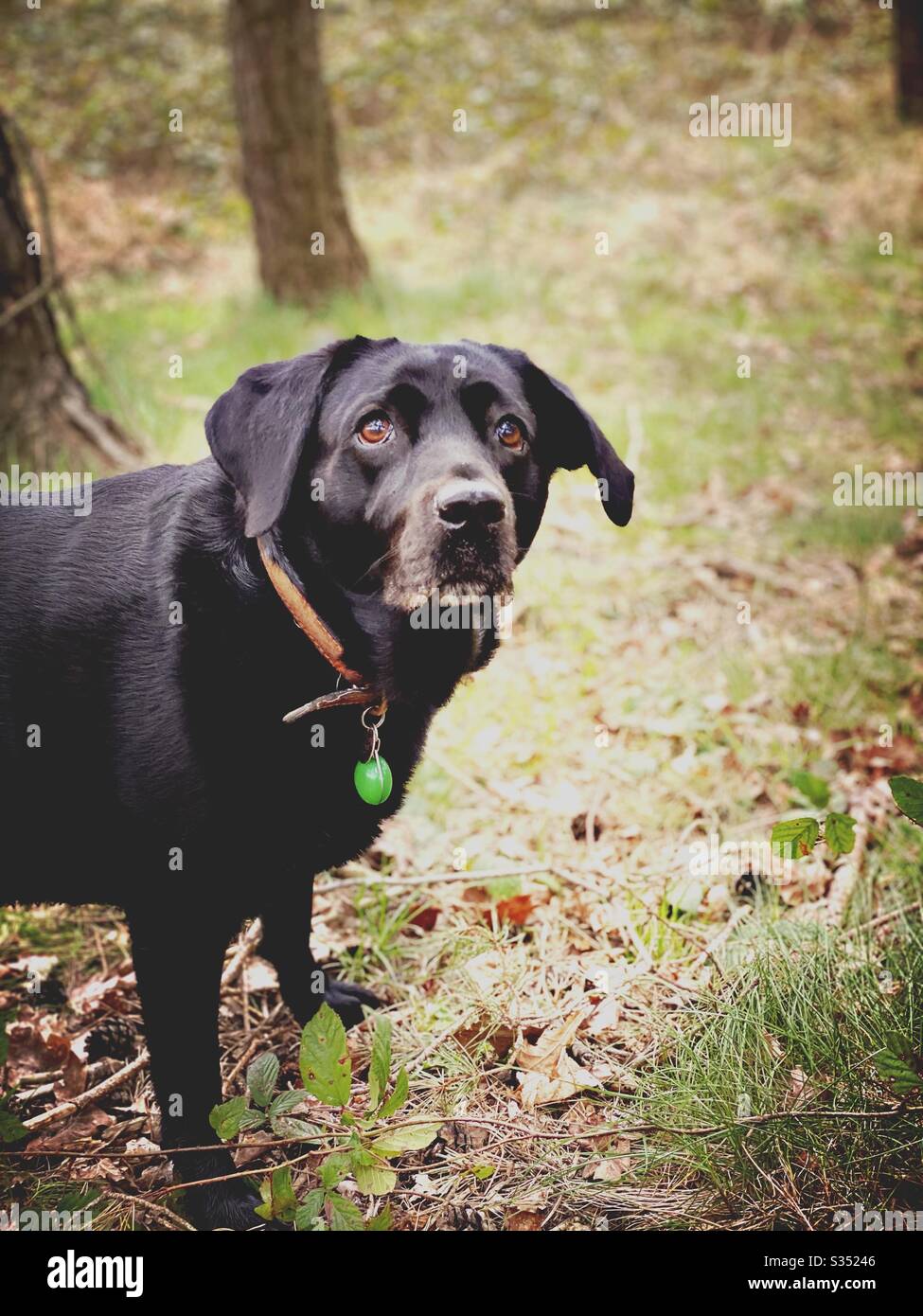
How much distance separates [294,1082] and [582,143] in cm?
1154

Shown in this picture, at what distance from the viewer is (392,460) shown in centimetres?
213

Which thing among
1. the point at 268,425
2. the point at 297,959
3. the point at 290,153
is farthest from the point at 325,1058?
the point at 290,153

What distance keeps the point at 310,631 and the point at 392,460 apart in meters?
0.42

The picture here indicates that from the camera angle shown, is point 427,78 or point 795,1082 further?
point 427,78

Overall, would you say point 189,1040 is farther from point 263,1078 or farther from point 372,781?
point 372,781

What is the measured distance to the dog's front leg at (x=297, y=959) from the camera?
2.47 meters

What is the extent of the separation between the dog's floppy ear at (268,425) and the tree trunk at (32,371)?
7.90 feet

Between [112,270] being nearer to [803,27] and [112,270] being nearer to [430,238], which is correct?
[430,238]

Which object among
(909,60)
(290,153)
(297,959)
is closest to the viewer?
(297,959)

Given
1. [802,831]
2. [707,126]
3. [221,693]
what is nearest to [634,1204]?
[802,831]

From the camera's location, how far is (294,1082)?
242cm

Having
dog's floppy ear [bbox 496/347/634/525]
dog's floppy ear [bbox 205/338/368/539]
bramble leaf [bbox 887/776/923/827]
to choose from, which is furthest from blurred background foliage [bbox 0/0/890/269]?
bramble leaf [bbox 887/776/923/827]

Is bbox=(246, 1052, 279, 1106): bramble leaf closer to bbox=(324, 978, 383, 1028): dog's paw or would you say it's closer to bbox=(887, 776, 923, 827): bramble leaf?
bbox=(324, 978, 383, 1028): dog's paw

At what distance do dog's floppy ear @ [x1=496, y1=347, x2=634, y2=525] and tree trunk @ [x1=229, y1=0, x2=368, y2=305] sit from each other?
4.90m
